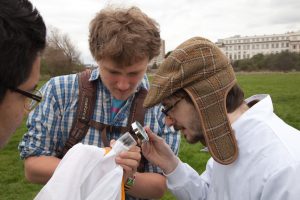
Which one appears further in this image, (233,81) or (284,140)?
(233,81)

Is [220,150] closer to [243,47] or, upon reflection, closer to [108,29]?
[108,29]

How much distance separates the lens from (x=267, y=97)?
2.66 metres

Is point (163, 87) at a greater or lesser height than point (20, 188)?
greater

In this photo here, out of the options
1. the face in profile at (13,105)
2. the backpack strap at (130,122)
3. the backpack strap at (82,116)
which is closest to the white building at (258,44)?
the backpack strap at (130,122)

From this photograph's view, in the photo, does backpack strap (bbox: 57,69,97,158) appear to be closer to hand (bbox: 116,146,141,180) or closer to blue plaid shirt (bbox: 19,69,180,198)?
blue plaid shirt (bbox: 19,69,180,198)

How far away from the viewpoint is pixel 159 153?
290 cm

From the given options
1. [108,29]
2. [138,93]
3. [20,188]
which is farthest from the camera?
[20,188]

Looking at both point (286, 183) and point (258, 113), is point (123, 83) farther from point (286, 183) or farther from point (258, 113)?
point (286, 183)

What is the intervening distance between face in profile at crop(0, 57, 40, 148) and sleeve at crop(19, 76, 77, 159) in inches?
29.8

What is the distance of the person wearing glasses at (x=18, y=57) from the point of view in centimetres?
163

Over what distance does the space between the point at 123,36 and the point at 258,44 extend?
148 metres

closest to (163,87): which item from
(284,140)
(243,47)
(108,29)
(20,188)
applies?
(108,29)

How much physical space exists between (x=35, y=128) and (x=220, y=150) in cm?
132

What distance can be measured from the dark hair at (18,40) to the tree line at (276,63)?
265 feet
